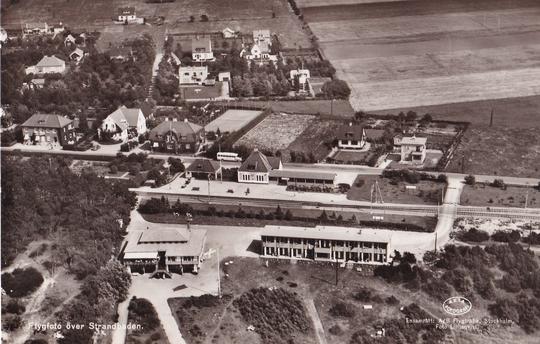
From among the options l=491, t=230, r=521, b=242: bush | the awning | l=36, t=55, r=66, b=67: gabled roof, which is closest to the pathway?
the awning

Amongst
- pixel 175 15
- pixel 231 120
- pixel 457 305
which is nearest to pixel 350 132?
pixel 231 120

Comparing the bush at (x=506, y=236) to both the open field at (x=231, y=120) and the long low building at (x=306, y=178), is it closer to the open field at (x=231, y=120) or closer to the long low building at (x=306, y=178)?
the long low building at (x=306, y=178)

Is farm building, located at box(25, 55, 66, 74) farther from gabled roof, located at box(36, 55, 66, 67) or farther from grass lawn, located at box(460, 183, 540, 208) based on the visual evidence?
grass lawn, located at box(460, 183, 540, 208)

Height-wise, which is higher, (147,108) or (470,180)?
(470,180)

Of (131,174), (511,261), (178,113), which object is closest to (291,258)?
(511,261)

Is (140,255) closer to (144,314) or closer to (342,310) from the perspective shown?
(144,314)

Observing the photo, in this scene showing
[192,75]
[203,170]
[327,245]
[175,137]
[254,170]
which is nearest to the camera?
[327,245]
